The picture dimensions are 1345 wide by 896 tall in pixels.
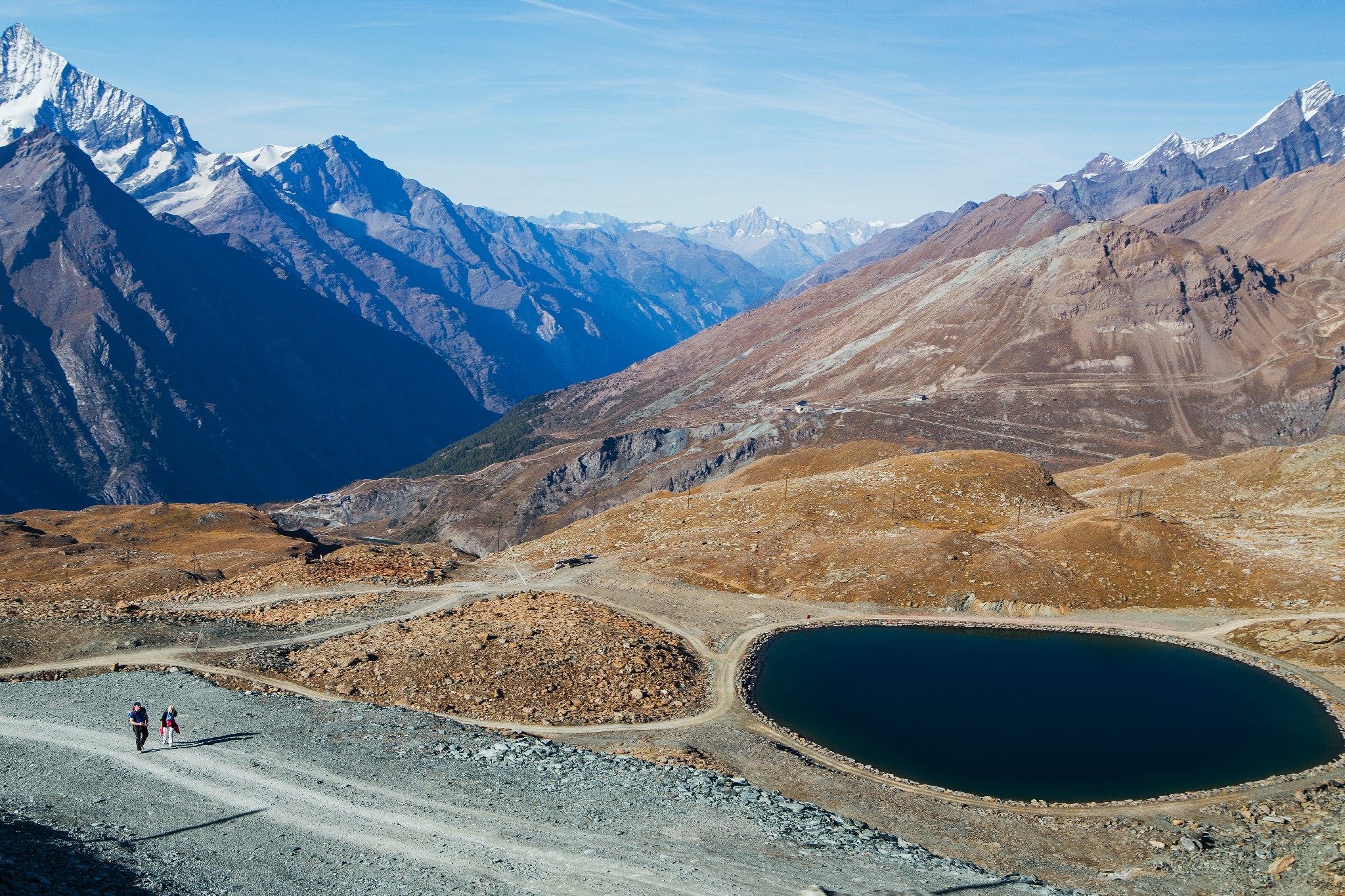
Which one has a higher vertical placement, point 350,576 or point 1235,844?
point 350,576

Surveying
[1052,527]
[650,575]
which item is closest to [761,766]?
[650,575]

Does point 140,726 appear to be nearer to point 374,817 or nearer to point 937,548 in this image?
point 374,817

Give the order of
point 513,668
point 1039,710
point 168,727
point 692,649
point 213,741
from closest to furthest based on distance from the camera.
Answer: point 168,727 → point 213,741 → point 513,668 → point 1039,710 → point 692,649

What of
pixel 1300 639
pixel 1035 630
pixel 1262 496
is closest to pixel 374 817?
pixel 1035 630

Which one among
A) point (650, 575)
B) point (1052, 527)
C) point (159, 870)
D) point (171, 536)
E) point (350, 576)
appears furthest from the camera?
point (171, 536)

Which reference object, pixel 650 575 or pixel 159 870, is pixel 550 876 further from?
pixel 650 575

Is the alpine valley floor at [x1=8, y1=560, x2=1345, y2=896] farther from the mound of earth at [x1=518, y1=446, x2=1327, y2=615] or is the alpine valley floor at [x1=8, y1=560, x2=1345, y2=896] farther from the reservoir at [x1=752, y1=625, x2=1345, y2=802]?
the mound of earth at [x1=518, y1=446, x2=1327, y2=615]
